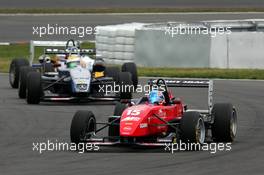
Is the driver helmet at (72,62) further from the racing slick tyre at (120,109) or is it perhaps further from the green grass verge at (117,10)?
the green grass verge at (117,10)

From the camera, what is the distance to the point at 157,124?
14.4 metres

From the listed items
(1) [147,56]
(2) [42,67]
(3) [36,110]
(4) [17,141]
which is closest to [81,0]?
(1) [147,56]

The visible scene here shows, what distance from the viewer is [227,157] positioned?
44.0ft

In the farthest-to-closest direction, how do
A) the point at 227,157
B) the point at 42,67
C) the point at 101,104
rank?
the point at 42,67 → the point at 101,104 → the point at 227,157

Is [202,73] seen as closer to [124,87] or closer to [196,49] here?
[196,49]

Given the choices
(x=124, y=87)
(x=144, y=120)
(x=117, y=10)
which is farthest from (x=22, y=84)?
(x=117, y=10)

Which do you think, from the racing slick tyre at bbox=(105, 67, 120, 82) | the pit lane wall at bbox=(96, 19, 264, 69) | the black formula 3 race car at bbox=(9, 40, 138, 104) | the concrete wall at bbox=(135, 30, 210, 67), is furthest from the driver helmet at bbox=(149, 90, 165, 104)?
the concrete wall at bbox=(135, 30, 210, 67)

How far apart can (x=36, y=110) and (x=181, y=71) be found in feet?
31.5

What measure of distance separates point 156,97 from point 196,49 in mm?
14349

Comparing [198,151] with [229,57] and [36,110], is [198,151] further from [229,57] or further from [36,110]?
[229,57]

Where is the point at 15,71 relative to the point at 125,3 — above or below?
below

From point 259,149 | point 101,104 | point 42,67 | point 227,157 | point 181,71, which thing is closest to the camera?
point 227,157

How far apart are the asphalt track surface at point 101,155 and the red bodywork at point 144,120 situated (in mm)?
291

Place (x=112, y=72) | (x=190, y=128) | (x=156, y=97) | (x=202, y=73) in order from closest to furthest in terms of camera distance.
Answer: (x=190, y=128)
(x=156, y=97)
(x=112, y=72)
(x=202, y=73)
